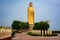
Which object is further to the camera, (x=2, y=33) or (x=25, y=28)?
(x=25, y=28)

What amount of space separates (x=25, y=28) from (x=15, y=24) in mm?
2085

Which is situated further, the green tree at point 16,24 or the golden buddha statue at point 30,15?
the golden buddha statue at point 30,15

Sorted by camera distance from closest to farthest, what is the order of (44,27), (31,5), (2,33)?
(2,33) → (44,27) → (31,5)

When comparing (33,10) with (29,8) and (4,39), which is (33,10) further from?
(4,39)

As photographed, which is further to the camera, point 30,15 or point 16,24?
point 30,15

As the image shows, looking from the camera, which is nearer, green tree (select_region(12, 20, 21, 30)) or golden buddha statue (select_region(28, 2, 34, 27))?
green tree (select_region(12, 20, 21, 30))

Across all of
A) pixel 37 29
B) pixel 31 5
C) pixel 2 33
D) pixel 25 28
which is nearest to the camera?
pixel 2 33

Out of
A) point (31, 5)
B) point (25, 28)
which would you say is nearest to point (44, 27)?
point (25, 28)

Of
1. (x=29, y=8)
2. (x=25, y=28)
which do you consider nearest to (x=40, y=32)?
(x=25, y=28)

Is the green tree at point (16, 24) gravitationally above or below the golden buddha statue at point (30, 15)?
below

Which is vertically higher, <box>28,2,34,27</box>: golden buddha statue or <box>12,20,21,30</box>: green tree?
<box>28,2,34,27</box>: golden buddha statue

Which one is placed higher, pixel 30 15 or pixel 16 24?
pixel 30 15

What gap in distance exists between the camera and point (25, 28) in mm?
38062

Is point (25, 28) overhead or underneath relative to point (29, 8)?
underneath
